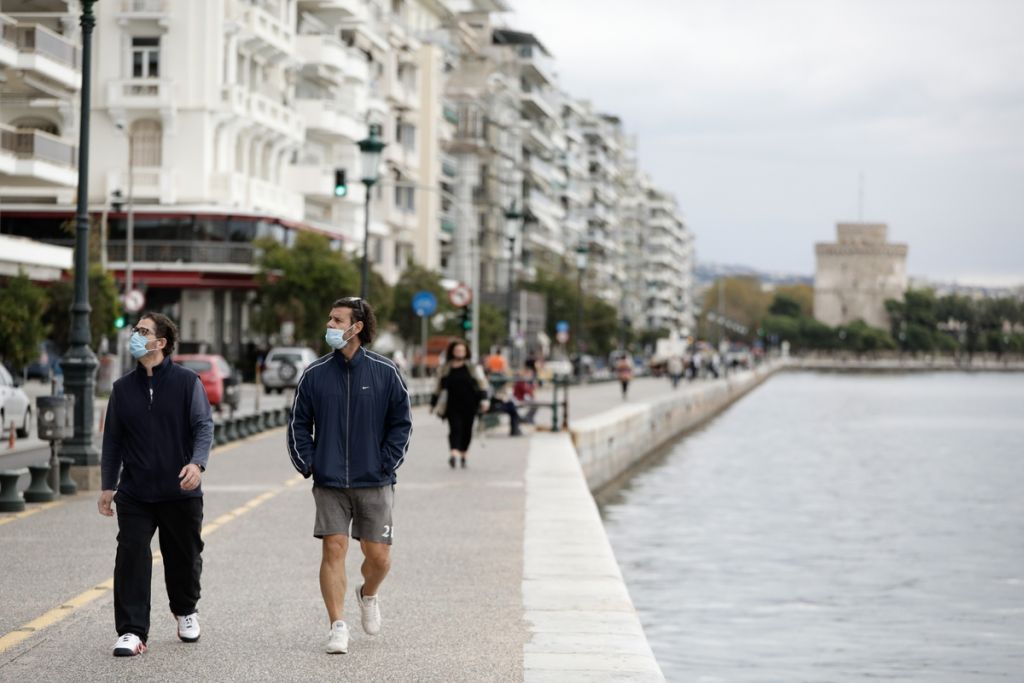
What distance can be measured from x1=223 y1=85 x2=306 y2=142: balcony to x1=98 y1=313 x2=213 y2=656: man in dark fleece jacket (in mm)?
54633

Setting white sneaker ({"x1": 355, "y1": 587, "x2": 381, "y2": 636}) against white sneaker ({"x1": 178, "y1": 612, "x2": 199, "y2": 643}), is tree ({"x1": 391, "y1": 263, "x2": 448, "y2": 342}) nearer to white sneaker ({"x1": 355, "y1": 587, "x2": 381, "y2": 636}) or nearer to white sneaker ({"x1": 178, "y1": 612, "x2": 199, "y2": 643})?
white sneaker ({"x1": 355, "y1": 587, "x2": 381, "y2": 636})

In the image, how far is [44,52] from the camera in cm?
4444

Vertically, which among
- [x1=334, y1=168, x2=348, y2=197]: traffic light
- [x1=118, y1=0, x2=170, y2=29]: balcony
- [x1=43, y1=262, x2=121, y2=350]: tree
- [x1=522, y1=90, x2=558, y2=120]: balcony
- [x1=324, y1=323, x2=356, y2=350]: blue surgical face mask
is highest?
[x1=522, y1=90, x2=558, y2=120]: balcony

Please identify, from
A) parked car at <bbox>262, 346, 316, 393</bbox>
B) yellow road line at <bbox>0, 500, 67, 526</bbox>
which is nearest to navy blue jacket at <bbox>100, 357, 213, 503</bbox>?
yellow road line at <bbox>0, 500, 67, 526</bbox>

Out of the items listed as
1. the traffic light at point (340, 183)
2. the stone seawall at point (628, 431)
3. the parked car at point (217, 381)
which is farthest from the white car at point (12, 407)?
the stone seawall at point (628, 431)

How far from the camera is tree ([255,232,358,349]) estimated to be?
6272 cm

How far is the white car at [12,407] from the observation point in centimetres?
2922

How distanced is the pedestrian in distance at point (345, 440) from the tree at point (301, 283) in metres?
53.0

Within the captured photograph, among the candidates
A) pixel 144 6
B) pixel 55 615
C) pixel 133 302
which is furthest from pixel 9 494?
pixel 144 6

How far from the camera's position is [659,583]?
21406 mm

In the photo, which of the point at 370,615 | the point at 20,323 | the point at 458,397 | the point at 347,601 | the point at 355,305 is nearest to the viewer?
the point at 355,305

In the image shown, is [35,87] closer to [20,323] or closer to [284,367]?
[20,323]

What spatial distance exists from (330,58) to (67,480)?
55223 millimetres

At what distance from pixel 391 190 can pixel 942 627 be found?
66.5 metres
